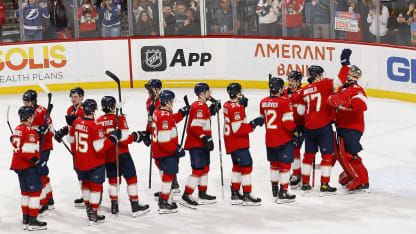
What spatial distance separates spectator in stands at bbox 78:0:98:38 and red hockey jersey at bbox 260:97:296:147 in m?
9.09

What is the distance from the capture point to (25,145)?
25.0 feet

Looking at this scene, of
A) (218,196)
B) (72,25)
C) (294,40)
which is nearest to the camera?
(218,196)

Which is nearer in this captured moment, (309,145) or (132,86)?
(309,145)

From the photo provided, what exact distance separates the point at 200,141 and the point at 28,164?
1.90 m

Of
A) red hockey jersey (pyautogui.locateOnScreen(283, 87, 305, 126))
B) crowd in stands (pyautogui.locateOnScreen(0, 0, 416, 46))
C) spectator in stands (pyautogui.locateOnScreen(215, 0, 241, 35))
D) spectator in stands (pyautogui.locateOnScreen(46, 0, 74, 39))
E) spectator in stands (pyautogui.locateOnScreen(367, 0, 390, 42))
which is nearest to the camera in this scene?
red hockey jersey (pyautogui.locateOnScreen(283, 87, 305, 126))

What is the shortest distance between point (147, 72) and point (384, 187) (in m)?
8.67

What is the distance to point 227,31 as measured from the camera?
16.5 metres

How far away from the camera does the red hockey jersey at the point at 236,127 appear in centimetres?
824

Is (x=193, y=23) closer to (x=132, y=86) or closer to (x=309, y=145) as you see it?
(x=132, y=86)

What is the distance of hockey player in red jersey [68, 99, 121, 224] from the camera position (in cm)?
777

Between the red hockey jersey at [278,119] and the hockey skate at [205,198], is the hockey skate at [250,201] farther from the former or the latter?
the red hockey jersey at [278,119]

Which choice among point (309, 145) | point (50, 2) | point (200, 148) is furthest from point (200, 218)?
point (50, 2)

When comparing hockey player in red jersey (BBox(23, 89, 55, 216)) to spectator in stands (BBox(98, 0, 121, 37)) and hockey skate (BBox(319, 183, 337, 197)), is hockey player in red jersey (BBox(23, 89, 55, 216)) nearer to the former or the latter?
hockey skate (BBox(319, 183, 337, 197))

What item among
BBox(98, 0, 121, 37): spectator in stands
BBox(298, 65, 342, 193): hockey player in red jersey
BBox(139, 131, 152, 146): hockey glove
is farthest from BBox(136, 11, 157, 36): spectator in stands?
BBox(298, 65, 342, 193): hockey player in red jersey
